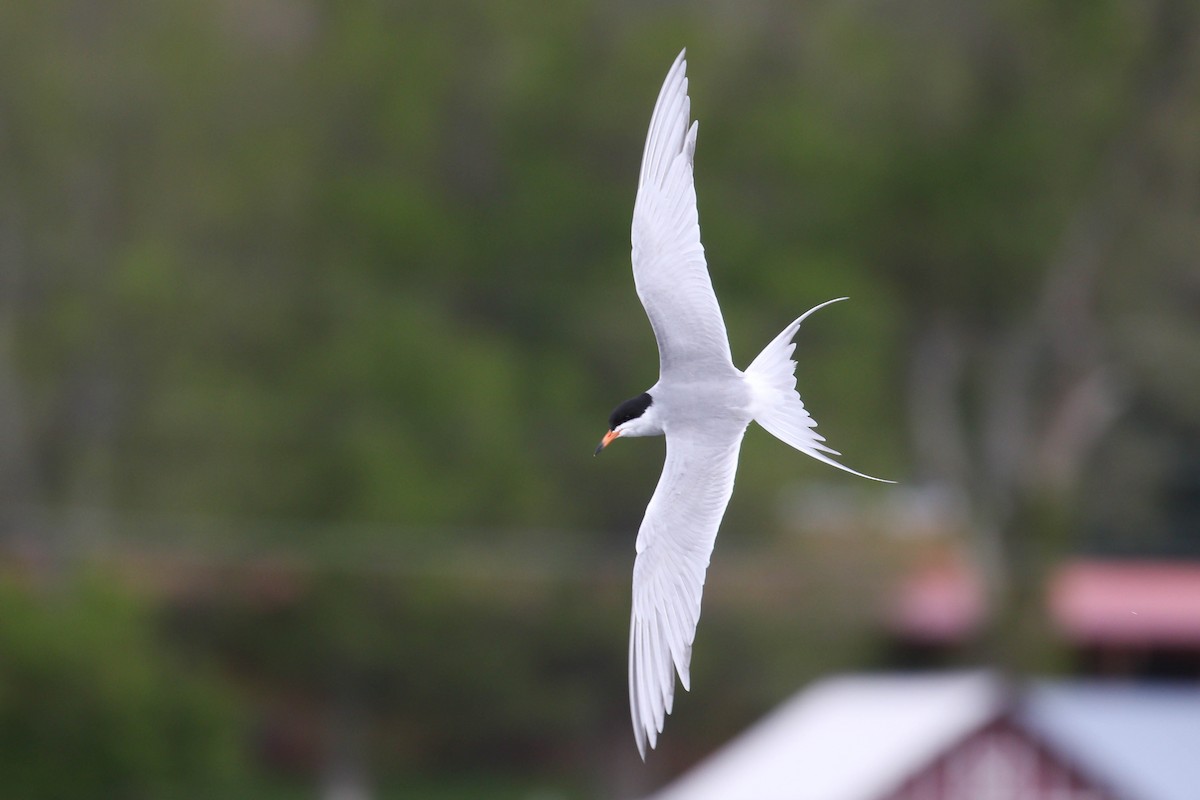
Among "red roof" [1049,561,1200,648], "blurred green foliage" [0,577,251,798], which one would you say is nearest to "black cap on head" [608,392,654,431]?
"blurred green foliage" [0,577,251,798]

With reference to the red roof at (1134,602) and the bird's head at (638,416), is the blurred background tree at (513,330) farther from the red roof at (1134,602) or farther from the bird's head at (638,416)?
the bird's head at (638,416)

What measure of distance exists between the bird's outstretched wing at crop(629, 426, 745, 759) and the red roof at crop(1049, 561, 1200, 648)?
14069 mm

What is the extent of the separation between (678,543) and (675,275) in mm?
430

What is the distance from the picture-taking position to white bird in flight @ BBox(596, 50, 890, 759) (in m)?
2.89

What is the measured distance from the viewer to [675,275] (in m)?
3.00

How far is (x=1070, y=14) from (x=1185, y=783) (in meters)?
10.3

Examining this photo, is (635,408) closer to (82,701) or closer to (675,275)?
(675,275)

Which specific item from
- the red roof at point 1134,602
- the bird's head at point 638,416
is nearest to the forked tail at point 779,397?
the bird's head at point 638,416

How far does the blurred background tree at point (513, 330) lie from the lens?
1645 centimetres

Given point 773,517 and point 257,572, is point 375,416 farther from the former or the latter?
point 773,517

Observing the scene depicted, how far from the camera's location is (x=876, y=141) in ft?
63.5

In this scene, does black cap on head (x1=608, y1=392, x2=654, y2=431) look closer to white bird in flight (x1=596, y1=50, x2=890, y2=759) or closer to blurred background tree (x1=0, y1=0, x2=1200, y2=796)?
white bird in flight (x1=596, y1=50, x2=890, y2=759)

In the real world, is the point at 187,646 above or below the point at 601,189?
below

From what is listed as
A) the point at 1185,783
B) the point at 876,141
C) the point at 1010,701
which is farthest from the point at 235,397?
the point at 1185,783
